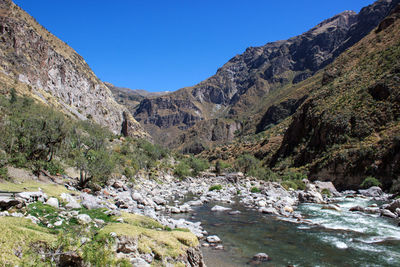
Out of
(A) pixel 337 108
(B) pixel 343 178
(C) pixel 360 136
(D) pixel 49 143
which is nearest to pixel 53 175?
(D) pixel 49 143

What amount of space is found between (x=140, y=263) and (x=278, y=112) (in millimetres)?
175861

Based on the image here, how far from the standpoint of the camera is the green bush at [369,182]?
3784cm

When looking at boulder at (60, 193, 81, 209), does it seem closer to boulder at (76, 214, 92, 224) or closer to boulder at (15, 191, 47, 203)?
boulder at (15, 191, 47, 203)

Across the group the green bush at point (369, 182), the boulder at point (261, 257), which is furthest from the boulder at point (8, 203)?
the green bush at point (369, 182)

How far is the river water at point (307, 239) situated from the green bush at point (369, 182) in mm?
20089

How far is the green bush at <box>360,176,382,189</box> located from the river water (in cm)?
2009

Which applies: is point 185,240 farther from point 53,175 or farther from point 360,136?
point 360,136

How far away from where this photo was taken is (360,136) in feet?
167

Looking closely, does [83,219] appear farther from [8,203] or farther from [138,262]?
[138,262]

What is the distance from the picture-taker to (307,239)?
48.9 feet

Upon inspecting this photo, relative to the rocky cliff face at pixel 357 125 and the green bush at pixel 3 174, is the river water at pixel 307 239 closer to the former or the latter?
the green bush at pixel 3 174

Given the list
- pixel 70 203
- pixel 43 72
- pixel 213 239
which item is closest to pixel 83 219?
pixel 70 203

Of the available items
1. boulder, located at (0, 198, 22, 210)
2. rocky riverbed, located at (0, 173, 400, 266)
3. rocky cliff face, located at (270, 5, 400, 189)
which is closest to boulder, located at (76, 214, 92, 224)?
rocky riverbed, located at (0, 173, 400, 266)

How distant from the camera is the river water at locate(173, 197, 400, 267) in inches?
453
